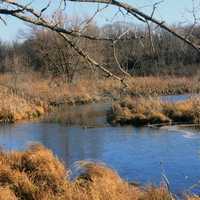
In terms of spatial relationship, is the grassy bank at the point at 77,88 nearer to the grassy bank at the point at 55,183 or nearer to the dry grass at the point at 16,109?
the dry grass at the point at 16,109

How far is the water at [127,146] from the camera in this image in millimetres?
10492

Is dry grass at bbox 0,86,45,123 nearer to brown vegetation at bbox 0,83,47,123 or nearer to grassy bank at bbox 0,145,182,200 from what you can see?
brown vegetation at bbox 0,83,47,123

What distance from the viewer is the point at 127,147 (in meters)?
13.4

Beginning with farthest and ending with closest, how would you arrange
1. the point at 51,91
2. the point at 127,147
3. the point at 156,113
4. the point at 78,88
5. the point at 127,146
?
the point at 78,88, the point at 51,91, the point at 156,113, the point at 127,146, the point at 127,147

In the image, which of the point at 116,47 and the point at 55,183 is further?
the point at 55,183

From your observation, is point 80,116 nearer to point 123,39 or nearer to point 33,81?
point 33,81

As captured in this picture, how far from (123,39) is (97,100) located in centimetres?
2243

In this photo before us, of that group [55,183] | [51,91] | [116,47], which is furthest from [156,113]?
[116,47]

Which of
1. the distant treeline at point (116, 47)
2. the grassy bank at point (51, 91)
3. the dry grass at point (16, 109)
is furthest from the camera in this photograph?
the grassy bank at point (51, 91)

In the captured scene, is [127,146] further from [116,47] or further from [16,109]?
→ [116,47]

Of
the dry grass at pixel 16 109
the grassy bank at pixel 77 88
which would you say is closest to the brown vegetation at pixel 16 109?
the dry grass at pixel 16 109

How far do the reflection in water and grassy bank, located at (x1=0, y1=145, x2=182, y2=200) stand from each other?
1389 millimetres

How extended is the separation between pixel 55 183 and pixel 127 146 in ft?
17.5

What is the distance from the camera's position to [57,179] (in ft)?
27.9
